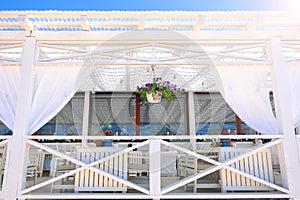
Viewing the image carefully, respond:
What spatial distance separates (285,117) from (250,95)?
582 millimetres

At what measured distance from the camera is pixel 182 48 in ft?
12.2

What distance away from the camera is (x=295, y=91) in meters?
3.62

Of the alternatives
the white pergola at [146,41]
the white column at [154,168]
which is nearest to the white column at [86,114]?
the white pergola at [146,41]

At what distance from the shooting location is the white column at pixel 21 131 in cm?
318

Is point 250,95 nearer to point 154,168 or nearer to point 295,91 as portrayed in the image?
point 295,91

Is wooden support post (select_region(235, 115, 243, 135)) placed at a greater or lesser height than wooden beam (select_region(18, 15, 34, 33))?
lesser

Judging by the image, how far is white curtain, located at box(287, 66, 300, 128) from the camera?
11.5 ft

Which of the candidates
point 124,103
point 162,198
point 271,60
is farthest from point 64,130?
point 271,60

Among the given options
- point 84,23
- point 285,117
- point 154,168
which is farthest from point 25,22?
point 285,117

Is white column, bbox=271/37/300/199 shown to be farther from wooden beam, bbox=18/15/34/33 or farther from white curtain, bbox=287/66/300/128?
wooden beam, bbox=18/15/34/33

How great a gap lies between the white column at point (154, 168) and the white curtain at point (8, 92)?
2.12 meters

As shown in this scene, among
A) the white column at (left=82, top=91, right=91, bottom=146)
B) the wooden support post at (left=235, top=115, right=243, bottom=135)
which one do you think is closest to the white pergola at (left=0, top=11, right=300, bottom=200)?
the white column at (left=82, top=91, right=91, bottom=146)

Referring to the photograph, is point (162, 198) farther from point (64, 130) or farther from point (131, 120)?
point (64, 130)

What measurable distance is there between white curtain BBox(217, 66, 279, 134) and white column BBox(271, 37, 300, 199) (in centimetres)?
12
